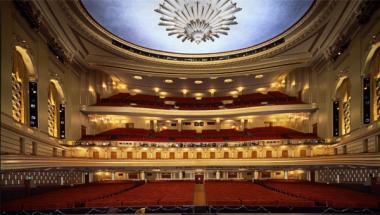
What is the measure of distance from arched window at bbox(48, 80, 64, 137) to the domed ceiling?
→ 5.48 m

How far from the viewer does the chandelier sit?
58.3 ft

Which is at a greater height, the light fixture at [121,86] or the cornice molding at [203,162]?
the light fixture at [121,86]

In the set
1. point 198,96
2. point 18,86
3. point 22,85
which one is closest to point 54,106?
point 22,85

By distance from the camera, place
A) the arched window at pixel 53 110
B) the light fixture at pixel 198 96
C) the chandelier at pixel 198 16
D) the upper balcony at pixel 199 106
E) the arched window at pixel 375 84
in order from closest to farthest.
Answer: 1. the arched window at pixel 375 84
2. the chandelier at pixel 198 16
3. the arched window at pixel 53 110
4. the upper balcony at pixel 199 106
5. the light fixture at pixel 198 96

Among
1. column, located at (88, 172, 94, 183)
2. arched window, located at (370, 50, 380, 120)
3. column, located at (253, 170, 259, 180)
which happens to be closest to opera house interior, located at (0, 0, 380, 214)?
arched window, located at (370, 50, 380, 120)

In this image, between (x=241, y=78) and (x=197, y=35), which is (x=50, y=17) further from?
(x=241, y=78)

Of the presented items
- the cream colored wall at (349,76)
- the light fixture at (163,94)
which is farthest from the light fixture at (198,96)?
the cream colored wall at (349,76)

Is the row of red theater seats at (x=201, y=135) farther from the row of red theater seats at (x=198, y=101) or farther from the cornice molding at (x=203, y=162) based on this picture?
the row of red theater seats at (x=198, y=101)

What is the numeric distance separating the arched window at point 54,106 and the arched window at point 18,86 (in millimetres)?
4068

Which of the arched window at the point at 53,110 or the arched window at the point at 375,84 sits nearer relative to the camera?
the arched window at the point at 375,84

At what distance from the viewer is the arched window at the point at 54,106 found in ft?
63.0

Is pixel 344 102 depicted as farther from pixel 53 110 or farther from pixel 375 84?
pixel 53 110

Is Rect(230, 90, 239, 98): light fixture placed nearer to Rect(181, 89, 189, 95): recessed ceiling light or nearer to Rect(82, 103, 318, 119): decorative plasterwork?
Rect(181, 89, 189, 95): recessed ceiling light

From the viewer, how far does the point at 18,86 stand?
48.4 feet
